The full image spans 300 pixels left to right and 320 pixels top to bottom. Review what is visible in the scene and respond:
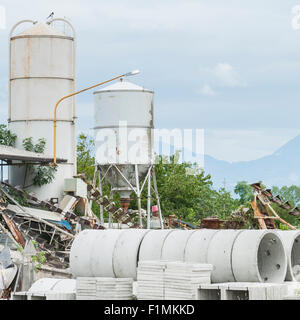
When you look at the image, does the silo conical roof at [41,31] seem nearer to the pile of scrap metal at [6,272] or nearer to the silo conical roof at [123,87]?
the silo conical roof at [123,87]

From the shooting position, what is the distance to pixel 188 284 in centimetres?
2761

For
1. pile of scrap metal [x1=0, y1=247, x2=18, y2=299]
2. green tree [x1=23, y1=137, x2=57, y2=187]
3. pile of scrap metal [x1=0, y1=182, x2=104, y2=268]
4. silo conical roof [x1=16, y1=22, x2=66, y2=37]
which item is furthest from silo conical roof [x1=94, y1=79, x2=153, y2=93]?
pile of scrap metal [x1=0, y1=247, x2=18, y2=299]

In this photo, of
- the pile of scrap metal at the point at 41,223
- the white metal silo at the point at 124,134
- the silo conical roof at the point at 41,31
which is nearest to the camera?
the pile of scrap metal at the point at 41,223

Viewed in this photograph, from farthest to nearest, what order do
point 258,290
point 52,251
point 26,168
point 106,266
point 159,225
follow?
point 159,225
point 26,168
point 52,251
point 106,266
point 258,290

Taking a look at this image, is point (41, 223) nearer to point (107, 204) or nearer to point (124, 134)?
point (107, 204)

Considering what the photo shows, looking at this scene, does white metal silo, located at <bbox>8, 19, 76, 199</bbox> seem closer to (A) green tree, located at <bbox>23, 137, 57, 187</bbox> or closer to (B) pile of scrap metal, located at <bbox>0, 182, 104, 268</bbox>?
(A) green tree, located at <bbox>23, 137, 57, 187</bbox>

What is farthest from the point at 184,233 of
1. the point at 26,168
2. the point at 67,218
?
the point at 26,168

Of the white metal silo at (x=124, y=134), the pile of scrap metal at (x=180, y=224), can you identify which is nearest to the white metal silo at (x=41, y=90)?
the white metal silo at (x=124, y=134)

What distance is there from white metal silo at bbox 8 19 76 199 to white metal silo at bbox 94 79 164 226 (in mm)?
2276

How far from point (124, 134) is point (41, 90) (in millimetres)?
6102

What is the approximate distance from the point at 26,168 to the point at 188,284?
28.4 m

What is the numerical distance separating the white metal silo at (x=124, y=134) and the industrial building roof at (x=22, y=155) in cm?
323

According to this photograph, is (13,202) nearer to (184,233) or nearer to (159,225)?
(159,225)

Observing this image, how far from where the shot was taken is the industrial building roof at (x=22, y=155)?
47.3 metres
